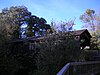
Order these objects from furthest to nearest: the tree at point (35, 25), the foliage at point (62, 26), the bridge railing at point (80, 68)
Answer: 1. the tree at point (35, 25)
2. the foliage at point (62, 26)
3. the bridge railing at point (80, 68)

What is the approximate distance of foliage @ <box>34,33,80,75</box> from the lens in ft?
37.3

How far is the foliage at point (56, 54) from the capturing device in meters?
11.4

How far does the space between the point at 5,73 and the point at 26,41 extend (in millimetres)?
6143

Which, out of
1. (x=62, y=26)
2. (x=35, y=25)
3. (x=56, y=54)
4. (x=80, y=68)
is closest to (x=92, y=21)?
(x=35, y=25)

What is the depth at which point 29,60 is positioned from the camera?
18625mm

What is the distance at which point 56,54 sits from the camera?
37.9 feet

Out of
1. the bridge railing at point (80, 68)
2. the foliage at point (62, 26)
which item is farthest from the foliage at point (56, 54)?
the bridge railing at point (80, 68)

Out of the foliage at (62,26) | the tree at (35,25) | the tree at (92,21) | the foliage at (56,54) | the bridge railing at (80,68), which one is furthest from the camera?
the tree at (35,25)

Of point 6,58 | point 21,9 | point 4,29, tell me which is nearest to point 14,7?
point 21,9

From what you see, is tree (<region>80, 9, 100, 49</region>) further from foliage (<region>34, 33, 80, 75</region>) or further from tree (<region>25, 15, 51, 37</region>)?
foliage (<region>34, 33, 80, 75</region>)

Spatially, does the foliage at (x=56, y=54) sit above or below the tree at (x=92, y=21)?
below

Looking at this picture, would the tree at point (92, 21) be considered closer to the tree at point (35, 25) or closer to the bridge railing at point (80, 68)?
the tree at point (35, 25)

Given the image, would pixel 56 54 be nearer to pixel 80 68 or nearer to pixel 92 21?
A: pixel 80 68

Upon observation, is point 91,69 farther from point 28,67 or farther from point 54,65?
point 28,67
